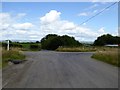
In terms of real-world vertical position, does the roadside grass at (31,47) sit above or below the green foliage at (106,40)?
below

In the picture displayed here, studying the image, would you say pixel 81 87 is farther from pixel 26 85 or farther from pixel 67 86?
pixel 26 85

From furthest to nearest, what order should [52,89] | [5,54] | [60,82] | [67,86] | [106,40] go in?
[106,40] → [5,54] → [60,82] → [67,86] → [52,89]

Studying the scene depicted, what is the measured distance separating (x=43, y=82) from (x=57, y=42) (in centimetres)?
6402

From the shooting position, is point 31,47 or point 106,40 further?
point 106,40

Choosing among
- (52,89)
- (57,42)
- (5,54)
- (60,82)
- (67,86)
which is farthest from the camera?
(57,42)

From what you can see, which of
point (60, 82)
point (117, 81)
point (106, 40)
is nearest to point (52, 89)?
point (60, 82)

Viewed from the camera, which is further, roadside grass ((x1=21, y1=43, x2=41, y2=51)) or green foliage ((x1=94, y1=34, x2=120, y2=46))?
green foliage ((x1=94, y1=34, x2=120, y2=46))

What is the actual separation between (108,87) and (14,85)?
3514 mm

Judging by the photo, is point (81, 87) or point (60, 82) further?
point (60, 82)

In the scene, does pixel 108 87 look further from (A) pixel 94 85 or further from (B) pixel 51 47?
(B) pixel 51 47

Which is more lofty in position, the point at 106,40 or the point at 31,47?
the point at 106,40

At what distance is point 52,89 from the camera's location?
10.4 m

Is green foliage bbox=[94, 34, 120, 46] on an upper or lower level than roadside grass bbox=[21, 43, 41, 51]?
upper

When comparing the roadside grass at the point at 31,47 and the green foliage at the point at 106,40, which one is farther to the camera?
the green foliage at the point at 106,40
